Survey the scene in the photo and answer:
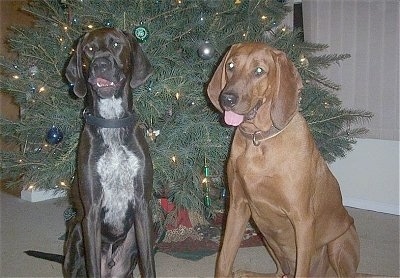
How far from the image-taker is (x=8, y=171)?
334 centimetres

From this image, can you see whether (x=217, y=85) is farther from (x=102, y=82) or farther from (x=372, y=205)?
(x=372, y=205)

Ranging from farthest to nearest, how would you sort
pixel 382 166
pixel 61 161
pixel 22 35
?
pixel 382 166 < pixel 22 35 < pixel 61 161

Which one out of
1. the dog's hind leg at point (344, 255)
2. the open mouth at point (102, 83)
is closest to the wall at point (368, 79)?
the dog's hind leg at point (344, 255)

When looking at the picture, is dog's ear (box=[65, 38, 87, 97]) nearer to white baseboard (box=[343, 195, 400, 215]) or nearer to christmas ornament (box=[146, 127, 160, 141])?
christmas ornament (box=[146, 127, 160, 141])

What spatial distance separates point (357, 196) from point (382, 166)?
1.28 ft

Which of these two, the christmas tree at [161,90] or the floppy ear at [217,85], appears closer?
the floppy ear at [217,85]

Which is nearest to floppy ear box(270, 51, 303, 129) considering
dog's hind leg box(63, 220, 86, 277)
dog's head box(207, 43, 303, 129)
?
dog's head box(207, 43, 303, 129)

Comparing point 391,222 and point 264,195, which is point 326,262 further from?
point 391,222

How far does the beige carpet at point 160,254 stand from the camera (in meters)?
2.86

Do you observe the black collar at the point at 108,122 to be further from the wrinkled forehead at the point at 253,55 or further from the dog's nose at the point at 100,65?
the wrinkled forehead at the point at 253,55

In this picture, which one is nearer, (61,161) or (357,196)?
(61,161)

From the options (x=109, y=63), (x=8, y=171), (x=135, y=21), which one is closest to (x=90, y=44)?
(x=109, y=63)

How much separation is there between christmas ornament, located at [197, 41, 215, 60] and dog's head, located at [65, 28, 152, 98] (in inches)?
26.1

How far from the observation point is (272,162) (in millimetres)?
2143
